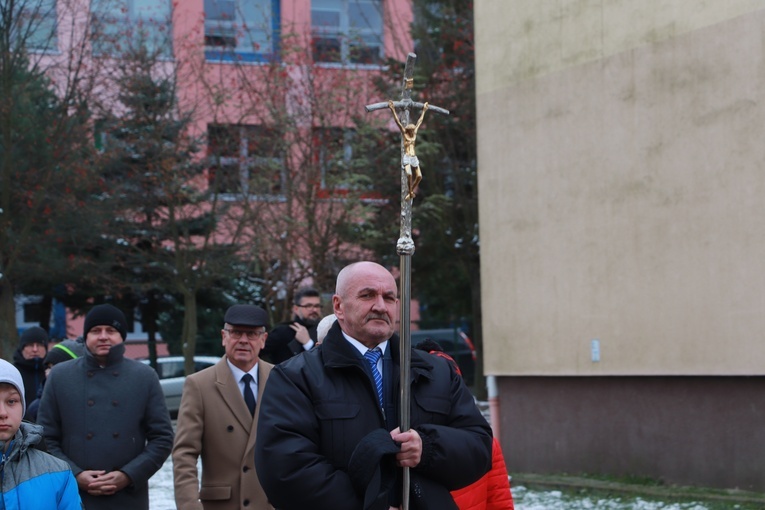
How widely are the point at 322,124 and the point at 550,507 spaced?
13.4 metres

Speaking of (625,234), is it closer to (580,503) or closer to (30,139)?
(580,503)

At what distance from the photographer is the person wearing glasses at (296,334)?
9.21 meters

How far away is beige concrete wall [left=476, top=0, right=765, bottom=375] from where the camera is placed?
40.8ft

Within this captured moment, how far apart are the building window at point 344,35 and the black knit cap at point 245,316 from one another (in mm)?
18947

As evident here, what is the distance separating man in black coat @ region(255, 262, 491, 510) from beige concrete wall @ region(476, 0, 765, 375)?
26.7ft

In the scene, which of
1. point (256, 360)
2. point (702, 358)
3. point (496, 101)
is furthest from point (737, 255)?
point (256, 360)

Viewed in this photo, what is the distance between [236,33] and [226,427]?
2188 centimetres

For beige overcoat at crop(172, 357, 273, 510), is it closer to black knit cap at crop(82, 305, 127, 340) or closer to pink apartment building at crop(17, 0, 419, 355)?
black knit cap at crop(82, 305, 127, 340)

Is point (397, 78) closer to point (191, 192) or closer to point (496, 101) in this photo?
point (191, 192)

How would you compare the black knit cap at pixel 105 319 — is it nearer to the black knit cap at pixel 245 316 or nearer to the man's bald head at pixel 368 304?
the black knit cap at pixel 245 316

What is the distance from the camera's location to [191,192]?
1064 inches

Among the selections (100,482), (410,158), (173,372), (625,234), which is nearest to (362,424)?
(410,158)

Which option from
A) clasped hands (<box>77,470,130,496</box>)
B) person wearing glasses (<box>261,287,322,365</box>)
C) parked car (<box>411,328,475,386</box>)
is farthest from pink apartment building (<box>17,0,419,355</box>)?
clasped hands (<box>77,470,130,496</box>)

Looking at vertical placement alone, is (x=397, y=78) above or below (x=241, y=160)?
above
